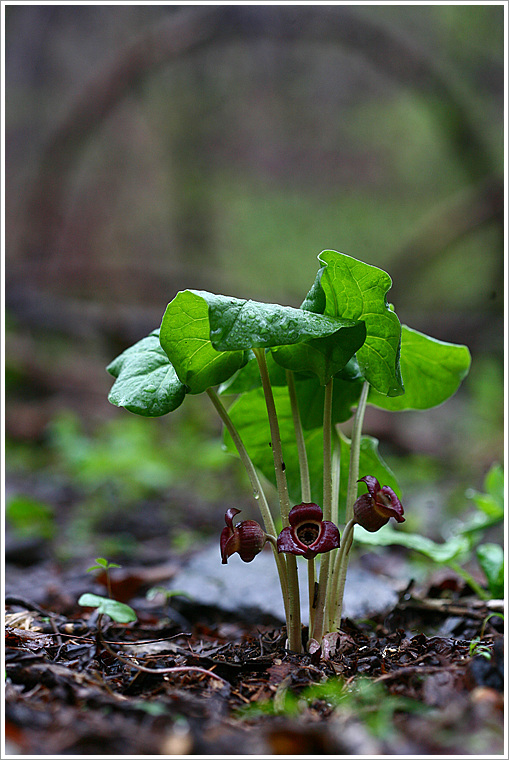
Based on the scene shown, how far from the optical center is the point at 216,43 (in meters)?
6.38

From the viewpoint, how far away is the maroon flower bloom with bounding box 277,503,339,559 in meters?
1.25

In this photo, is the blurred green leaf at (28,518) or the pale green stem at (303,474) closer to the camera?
the pale green stem at (303,474)

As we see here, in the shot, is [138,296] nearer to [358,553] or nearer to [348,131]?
[348,131]

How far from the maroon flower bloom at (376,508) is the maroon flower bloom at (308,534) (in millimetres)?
81

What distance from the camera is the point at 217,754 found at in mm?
902

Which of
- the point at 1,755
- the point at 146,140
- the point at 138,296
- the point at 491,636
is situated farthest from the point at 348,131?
the point at 1,755

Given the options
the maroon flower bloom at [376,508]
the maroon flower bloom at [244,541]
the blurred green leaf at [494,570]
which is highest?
the maroon flower bloom at [376,508]

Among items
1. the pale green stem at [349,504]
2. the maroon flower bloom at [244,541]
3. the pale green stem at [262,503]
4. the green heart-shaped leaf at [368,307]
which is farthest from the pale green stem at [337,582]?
the green heart-shaped leaf at [368,307]

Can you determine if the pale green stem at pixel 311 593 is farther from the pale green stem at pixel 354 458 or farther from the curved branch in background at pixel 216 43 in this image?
the curved branch in background at pixel 216 43

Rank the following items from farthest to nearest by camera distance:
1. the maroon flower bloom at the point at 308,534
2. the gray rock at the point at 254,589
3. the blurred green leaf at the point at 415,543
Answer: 1. the gray rock at the point at 254,589
2. the blurred green leaf at the point at 415,543
3. the maroon flower bloom at the point at 308,534

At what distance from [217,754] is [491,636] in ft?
3.00

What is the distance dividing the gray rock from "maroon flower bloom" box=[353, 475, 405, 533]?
0.73 metres

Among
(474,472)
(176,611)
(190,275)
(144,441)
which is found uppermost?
(190,275)

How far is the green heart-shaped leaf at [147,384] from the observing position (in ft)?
4.22
